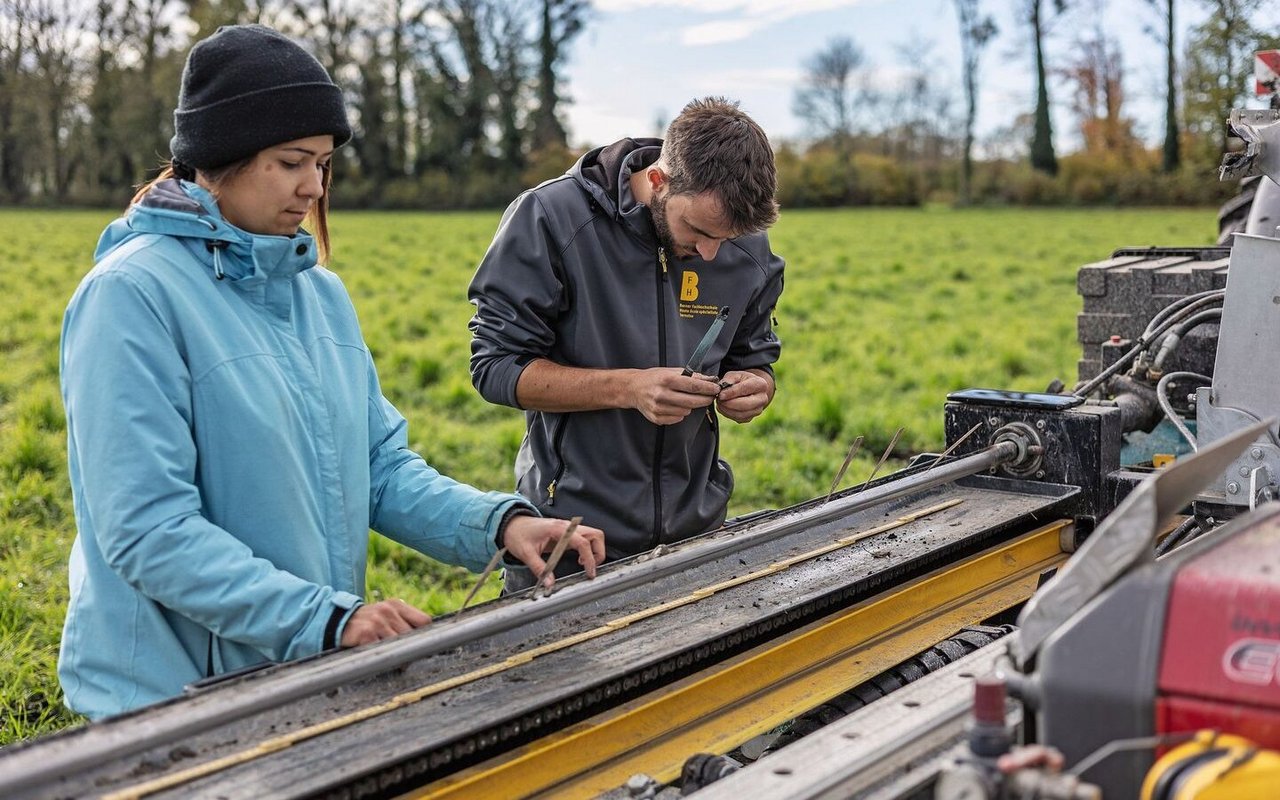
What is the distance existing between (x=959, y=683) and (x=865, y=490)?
101cm

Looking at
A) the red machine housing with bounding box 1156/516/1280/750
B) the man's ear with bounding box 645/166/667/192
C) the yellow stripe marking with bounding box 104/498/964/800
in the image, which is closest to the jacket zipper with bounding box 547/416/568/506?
the man's ear with bounding box 645/166/667/192

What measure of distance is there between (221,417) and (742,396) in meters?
1.40

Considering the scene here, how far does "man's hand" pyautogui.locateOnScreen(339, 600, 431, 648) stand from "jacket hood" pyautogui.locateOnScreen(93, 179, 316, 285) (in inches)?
23.5

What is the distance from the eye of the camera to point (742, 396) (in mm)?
3191

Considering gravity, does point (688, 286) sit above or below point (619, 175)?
below

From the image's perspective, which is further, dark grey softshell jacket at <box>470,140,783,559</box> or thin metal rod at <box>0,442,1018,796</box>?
dark grey softshell jacket at <box>470,140,783,559</box>

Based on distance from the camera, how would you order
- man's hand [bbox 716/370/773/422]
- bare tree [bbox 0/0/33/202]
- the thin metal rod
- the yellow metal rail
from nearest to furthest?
the thin metal rod → the yellow metal rail → man's hand [bbox 716/370/773/422] → bare tree [bbox 0/0/33/202]

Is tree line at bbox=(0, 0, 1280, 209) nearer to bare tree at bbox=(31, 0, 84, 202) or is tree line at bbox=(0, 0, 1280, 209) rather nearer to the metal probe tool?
bare tree at bbox=(31, 0, 84, 202)

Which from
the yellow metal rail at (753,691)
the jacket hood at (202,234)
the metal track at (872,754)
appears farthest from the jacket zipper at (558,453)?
the metal track at (872,754)

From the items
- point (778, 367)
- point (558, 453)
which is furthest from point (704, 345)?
point (778, 367)

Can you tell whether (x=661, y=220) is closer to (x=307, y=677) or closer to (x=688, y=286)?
(x=688, y=286)

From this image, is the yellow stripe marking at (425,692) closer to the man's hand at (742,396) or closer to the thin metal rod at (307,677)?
the thin metal rod at (307,677)

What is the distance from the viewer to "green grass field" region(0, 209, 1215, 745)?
5.71 meters

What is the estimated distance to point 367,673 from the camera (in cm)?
191
